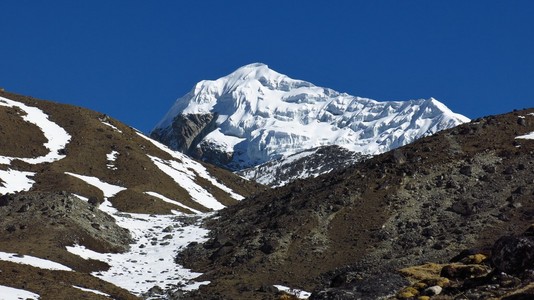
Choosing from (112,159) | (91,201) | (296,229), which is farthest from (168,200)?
(296,229)

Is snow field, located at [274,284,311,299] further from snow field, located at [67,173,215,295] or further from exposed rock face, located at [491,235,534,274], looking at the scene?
exposed rock face, located at [491,235,534,274]

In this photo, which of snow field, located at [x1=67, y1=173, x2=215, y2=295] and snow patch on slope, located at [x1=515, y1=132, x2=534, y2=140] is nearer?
snow field, located at [x1=67, y1=173, x2=215, y2=295]

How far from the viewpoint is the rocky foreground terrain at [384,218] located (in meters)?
63.9

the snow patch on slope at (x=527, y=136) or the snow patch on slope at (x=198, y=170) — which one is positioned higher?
the snow patch on slope at (x=198, y=170)

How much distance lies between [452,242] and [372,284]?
1393 inches

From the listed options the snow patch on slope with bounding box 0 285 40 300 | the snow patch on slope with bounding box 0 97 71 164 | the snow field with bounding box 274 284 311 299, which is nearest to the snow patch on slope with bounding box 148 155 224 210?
the snow patch on slope with bounding box 0 97 71 164

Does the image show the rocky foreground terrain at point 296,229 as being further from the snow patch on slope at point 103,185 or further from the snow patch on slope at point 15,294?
the snow patch on slope at point 103,185

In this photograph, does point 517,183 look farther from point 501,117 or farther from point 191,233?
point 191,233

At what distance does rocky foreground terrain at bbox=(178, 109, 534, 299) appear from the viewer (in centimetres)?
6394

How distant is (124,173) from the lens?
118 metres

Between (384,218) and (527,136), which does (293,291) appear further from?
(527,136)

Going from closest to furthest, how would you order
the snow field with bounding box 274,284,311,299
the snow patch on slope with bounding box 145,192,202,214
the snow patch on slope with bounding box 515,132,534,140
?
the snow field with bounding box 274,284,311,299
the snow patch on slope with bounding box 515,132,534,140
the snow patch on slope with bounding box 145,192,202,214

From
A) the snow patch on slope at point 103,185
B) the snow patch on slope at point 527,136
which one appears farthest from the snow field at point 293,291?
the snow patch on slope at point 103,185

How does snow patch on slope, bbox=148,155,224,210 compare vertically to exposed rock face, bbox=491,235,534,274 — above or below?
above
